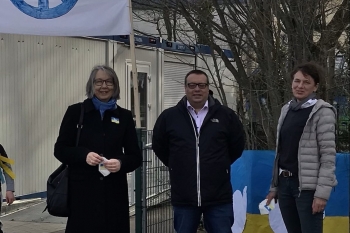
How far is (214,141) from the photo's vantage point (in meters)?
5.34

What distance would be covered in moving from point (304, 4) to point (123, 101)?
5575 mm

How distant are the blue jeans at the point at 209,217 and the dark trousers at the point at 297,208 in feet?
1.49

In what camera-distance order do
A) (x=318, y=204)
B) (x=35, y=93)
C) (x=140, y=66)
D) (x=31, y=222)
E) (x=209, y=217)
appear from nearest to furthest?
(x=318, y=204) < (x=209, y=217) < (x=31, y=222) < (x=35, y=93) < (x=140, y=66)

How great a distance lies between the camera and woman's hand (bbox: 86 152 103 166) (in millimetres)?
5055

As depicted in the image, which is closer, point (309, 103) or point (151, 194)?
point (309, 103)

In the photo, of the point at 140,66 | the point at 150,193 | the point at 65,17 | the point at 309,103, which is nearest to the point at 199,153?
the point at 309,103

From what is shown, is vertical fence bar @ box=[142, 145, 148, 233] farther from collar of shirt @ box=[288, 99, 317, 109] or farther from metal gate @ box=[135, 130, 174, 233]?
collar of shirt @ box=[288, 99, 317, 109]

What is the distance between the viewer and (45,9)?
22.4 feet

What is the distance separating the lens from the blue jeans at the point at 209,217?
539cm

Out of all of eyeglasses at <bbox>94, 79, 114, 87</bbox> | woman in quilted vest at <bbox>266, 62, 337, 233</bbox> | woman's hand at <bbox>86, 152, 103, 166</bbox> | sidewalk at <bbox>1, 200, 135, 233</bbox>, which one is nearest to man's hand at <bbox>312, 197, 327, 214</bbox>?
woman in quilted vest at <bbox>266, 62, 337, 233</bbox>

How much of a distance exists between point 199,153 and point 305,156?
0.84 meters

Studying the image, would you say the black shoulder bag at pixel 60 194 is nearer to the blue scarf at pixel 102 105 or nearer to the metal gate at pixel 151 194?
the blue scarf at pixel 102 105

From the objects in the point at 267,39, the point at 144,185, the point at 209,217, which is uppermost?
the point at 267,39

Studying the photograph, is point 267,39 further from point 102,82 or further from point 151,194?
point 102,82
